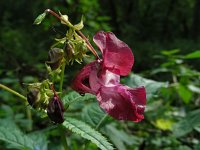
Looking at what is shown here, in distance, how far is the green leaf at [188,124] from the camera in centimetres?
209

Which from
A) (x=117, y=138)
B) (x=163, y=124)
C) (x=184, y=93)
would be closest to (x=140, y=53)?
(x=163, y=124)

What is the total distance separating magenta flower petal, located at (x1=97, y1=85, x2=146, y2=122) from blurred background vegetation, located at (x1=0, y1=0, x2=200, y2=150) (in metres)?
0.28

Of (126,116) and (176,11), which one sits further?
(176,11)

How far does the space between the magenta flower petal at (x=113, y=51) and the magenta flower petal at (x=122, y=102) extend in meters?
0.07

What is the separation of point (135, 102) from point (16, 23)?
1990 cm

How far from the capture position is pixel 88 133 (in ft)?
4.02

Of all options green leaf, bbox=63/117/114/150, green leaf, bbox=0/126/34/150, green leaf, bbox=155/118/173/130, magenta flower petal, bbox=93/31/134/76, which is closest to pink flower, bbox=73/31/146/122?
magenta flower petal, bbox=93/31/134/76

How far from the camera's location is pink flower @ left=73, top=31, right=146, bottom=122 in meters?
1.08

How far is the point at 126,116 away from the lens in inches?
42.0

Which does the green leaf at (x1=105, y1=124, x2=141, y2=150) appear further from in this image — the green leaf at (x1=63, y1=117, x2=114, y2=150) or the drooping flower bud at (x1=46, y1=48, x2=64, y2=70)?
the drooping flower bud at (x1=46, y1=48, x2=64, y2=70)

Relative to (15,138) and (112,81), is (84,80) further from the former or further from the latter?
(15,138)

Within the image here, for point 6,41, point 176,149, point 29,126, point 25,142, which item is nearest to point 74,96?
point 25,142

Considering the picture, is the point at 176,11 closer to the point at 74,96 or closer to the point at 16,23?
the point at 16,23

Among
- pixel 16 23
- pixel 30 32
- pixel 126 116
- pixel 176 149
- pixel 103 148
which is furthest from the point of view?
pixel 16 23
